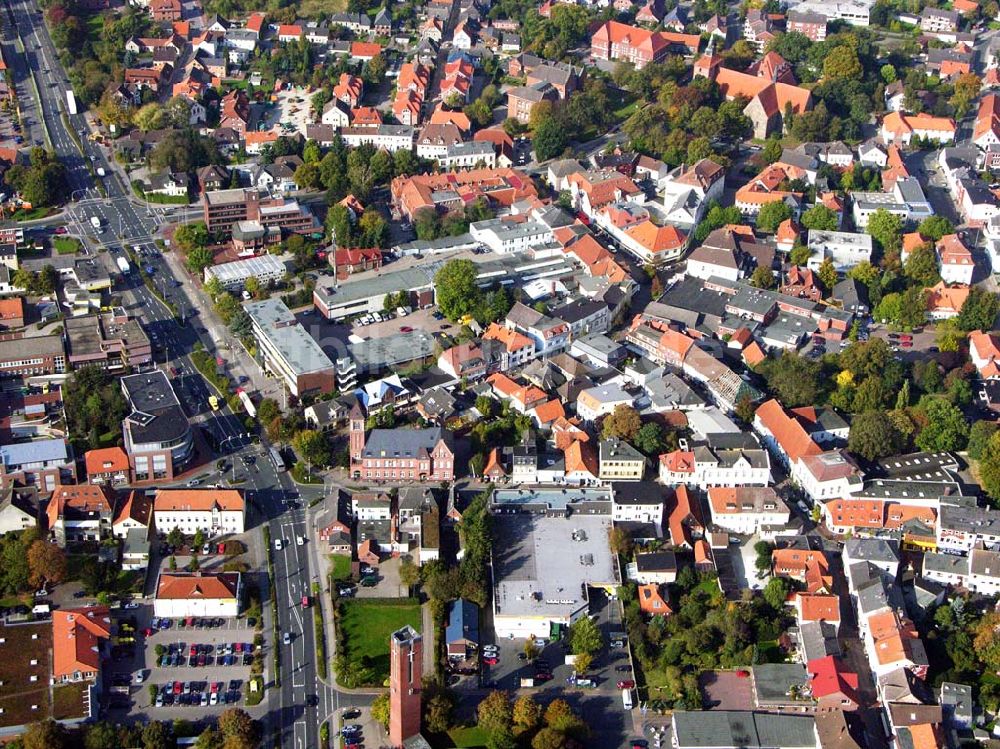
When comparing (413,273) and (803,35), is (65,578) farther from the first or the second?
(803,35)

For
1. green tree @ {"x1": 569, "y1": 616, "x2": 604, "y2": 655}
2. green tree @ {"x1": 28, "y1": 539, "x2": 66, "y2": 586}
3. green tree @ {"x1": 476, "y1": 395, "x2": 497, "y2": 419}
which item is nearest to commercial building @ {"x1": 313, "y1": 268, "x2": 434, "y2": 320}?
green tree @ {"x1": 476, "y1": 395, "x2": 497, "y2": 419}

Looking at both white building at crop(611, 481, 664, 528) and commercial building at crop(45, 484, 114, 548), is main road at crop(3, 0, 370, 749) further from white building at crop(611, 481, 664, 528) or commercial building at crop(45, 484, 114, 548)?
white building at crop(611, 481, 664, 528)

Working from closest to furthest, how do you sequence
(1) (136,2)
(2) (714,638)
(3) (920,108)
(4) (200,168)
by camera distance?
1. (2) (714,638)
2. (4) (200,168)
3. (3) (920,108)
4. (1) (136,2)

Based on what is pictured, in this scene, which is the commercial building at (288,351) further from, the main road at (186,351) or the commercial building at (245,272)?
the commercial building at (245,272)

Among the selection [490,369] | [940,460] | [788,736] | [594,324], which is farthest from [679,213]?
[788,736]

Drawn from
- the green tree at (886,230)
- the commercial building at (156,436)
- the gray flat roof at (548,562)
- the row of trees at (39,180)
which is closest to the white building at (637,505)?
the gray flat roof at (548,562)

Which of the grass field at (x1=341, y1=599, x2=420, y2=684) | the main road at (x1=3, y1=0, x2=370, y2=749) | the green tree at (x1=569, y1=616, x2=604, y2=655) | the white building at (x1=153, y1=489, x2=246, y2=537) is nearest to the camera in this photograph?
the main road at (x1=3, y1=0, x2=370, y2=749)
